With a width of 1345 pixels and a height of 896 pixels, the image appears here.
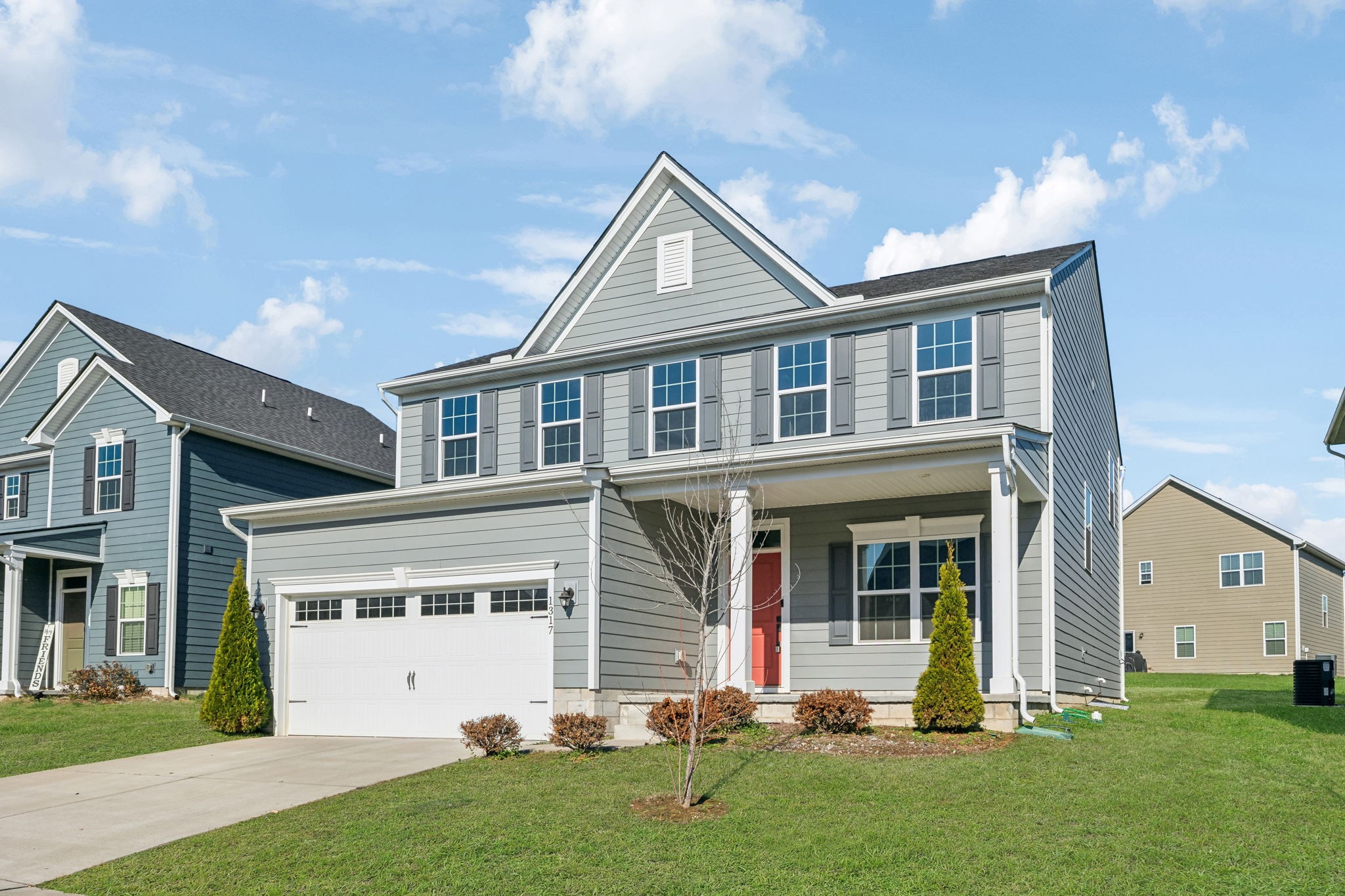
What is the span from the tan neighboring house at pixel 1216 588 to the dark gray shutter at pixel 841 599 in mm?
23921

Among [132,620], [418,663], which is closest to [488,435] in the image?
[418,663]

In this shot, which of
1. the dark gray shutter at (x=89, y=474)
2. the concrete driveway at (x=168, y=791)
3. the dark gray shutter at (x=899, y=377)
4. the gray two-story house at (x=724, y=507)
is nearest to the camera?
the concrete driveway at (x=168, y=791)

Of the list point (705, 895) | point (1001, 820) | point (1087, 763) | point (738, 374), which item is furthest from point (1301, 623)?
point (705, 895)

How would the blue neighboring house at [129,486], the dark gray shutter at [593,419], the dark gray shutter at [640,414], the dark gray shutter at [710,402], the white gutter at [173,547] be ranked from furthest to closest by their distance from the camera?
the blue neighboring house at [129,486], the white gutter at [173,547], the dark gray shutter at [593,419], the dark gray shutter at [640,414], the dark gray shutter at [710,402]

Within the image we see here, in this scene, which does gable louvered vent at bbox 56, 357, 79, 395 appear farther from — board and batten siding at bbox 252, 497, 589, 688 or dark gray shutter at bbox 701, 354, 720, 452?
dark gray shutter at bbox 701, 354, 720, 452

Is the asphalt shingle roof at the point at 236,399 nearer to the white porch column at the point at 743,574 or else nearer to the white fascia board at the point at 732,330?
the white fascia board at the point at 732,330

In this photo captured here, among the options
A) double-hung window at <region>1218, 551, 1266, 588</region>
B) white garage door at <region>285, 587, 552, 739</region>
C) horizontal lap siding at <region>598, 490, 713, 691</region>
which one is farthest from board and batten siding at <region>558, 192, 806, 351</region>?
double-hung window at <region>1218, 551, 1266, 588</region>

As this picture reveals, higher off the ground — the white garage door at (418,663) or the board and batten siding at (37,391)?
the board and batten siding at (37,391)

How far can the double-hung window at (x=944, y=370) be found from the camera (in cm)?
1658

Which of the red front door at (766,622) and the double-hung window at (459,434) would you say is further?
the double-hung window at (459,434)

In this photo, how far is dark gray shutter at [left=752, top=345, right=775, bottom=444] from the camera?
17.9m

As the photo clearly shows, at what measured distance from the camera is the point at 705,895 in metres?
7.86

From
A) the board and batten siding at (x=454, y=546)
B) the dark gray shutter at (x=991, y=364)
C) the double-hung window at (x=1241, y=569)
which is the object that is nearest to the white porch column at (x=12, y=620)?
the board and batten siding at (x=454, y=546)

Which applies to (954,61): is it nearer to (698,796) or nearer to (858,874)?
(698,796)
